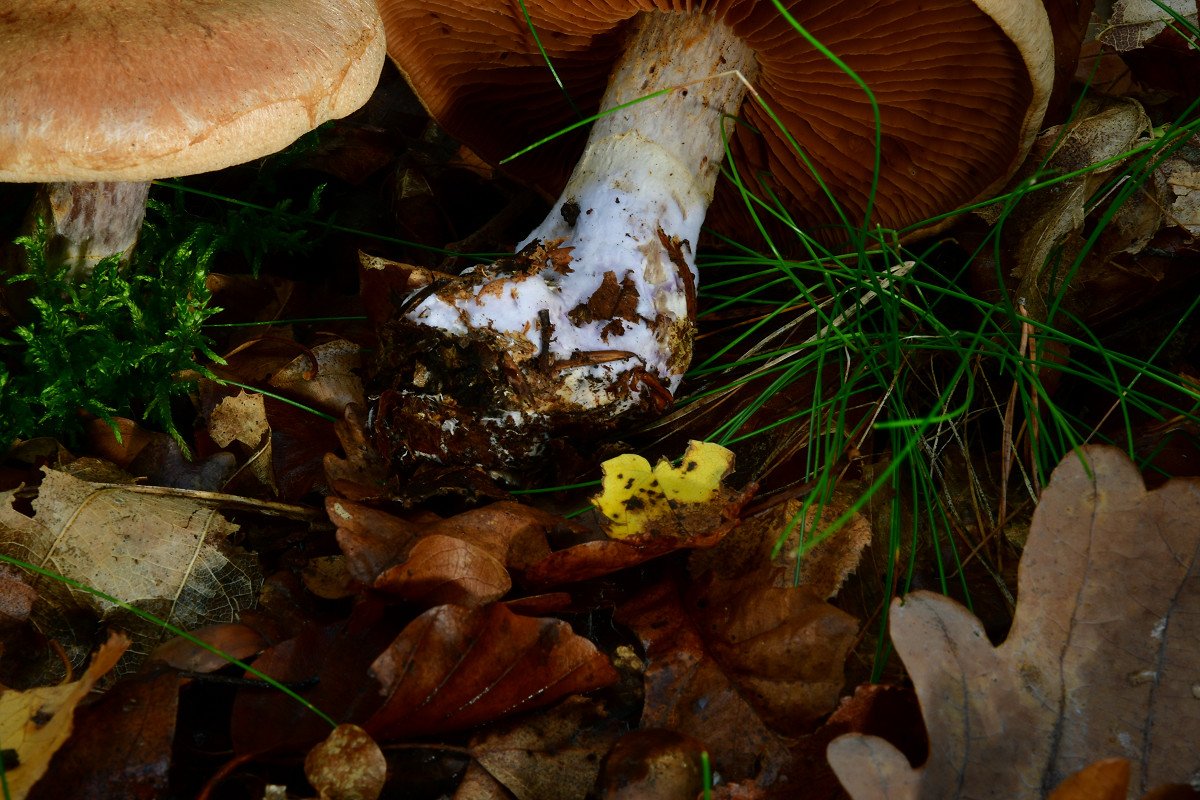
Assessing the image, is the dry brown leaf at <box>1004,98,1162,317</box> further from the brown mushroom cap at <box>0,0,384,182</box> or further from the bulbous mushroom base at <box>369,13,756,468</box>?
the brown mushroom cap at <box>0,0,384,182</box>

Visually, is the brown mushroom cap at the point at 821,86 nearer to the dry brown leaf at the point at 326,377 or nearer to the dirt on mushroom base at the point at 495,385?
the dirt on mushroom base at the point at 495,385

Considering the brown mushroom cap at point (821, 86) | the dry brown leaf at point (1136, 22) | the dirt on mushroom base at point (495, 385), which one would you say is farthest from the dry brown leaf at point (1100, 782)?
the dry brown leaf at point (1136, 22)

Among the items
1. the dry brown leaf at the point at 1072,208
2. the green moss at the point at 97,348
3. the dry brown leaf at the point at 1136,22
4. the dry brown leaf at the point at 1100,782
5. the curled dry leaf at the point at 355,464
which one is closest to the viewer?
the dry brown leaf at the point at 1100,782

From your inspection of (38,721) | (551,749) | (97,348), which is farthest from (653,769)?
(97,348)

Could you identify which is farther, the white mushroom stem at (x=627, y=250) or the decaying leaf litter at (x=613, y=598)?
the white mushroom stem at (x=627, y=250)

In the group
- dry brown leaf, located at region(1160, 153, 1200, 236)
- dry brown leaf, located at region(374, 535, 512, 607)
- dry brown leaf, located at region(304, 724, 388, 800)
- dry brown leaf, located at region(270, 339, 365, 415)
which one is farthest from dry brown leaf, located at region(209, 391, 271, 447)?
dry brown leaf, located at region(1160, 153, 1200, 236)

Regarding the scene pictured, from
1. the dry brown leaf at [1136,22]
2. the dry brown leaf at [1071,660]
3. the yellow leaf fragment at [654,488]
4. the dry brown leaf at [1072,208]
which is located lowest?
the yellow leaf fragment at [654,488]

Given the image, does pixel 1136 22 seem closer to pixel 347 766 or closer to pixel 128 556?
pixel 347 766
